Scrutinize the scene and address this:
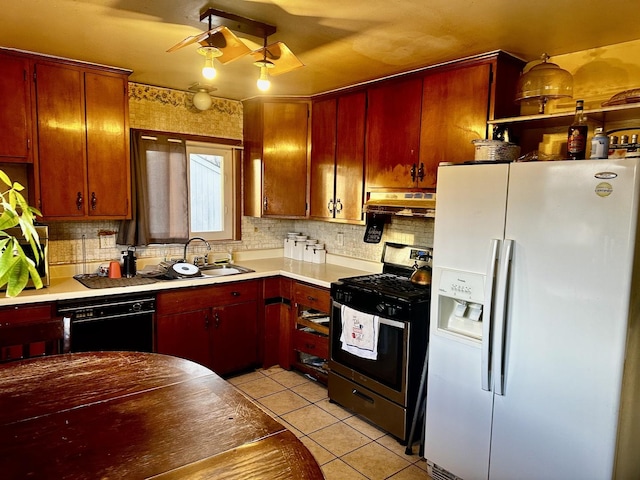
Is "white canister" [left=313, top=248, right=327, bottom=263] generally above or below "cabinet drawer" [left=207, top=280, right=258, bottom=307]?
above

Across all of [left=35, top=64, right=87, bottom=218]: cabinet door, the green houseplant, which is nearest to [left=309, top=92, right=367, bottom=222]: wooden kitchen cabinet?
[left=35, top=64, right=87, bottom=218]: cabinet door

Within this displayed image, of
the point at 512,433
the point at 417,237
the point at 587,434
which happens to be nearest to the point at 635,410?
the point at 587,434

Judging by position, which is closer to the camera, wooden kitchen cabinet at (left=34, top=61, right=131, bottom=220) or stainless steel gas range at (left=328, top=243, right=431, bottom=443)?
stainless steel gas range at (left=328, top=243, right=431, bottom=443)

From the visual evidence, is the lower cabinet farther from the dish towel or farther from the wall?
the dish towel

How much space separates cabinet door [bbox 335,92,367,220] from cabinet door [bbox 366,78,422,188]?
9 centimetres

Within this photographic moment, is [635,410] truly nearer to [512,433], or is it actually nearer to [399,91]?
[512,433]

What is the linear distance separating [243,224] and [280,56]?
7.19 ft

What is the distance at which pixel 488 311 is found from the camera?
2.05m

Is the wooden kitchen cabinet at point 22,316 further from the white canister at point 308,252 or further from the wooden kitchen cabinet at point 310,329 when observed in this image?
the white canister at point 308,252

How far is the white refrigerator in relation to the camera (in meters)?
1.73

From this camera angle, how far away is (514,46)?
96.3 inches

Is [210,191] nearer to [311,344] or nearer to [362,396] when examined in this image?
[311,344]

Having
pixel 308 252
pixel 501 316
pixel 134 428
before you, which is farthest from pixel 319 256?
pixel 134 428

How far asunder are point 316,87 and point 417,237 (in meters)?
1.44
